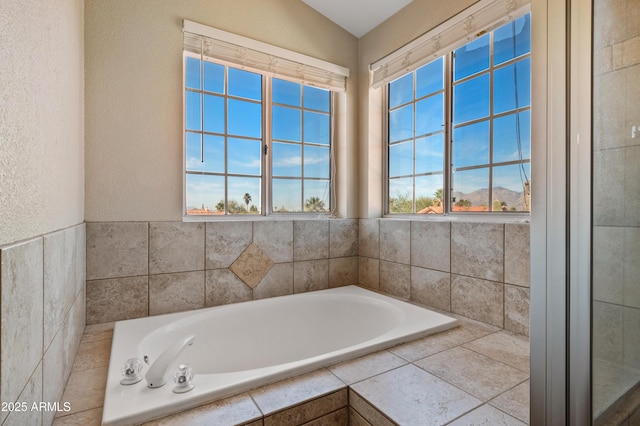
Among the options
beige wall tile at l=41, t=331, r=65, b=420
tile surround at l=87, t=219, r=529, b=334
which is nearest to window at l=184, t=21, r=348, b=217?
tile surround at l=87, t=219, r=529, b=334

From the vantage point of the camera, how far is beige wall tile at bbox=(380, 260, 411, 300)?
2.31m

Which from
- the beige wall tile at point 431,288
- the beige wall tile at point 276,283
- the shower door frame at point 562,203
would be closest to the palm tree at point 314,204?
the beige wall tile at point 276,283

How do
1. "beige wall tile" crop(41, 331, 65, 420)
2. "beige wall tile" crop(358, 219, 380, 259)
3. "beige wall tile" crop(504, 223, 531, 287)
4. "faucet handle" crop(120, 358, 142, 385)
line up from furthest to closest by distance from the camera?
"beige wall tile" crop(358, 219, 380, 259) < "beige wall tile" crop(504, 223, 531, 287) < "faucet handle" crop(120, 358, 142, 385) < "beige wall tile" crop(41, 331, 65, 420)

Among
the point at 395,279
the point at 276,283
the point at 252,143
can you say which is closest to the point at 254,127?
the point at 252,143

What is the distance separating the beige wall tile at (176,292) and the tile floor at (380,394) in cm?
44

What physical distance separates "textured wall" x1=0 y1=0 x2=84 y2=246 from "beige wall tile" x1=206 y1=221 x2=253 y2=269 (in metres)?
0.75

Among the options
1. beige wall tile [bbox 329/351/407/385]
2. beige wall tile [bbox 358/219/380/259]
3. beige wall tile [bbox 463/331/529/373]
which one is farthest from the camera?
beige wall tile [bbox 358/219/380/259]

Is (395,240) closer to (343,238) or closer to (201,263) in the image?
(343,238)

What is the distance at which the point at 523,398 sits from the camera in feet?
3.71

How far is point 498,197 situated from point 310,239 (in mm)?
1294

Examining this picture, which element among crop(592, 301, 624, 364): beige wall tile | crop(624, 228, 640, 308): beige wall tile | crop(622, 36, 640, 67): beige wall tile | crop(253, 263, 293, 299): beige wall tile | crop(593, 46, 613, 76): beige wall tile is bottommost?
crop(253, 263, 293, 299): beige wall tile

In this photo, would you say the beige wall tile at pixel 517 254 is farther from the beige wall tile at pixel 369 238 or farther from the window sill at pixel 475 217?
the beige wall tile at pixel 369 238

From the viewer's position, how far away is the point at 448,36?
202 cm

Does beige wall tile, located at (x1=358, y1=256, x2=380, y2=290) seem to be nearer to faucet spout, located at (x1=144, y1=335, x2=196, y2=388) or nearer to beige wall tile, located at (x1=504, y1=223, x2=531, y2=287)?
beige wall tile, located at (x1=504, y1=223, x2=531, y2=287)
